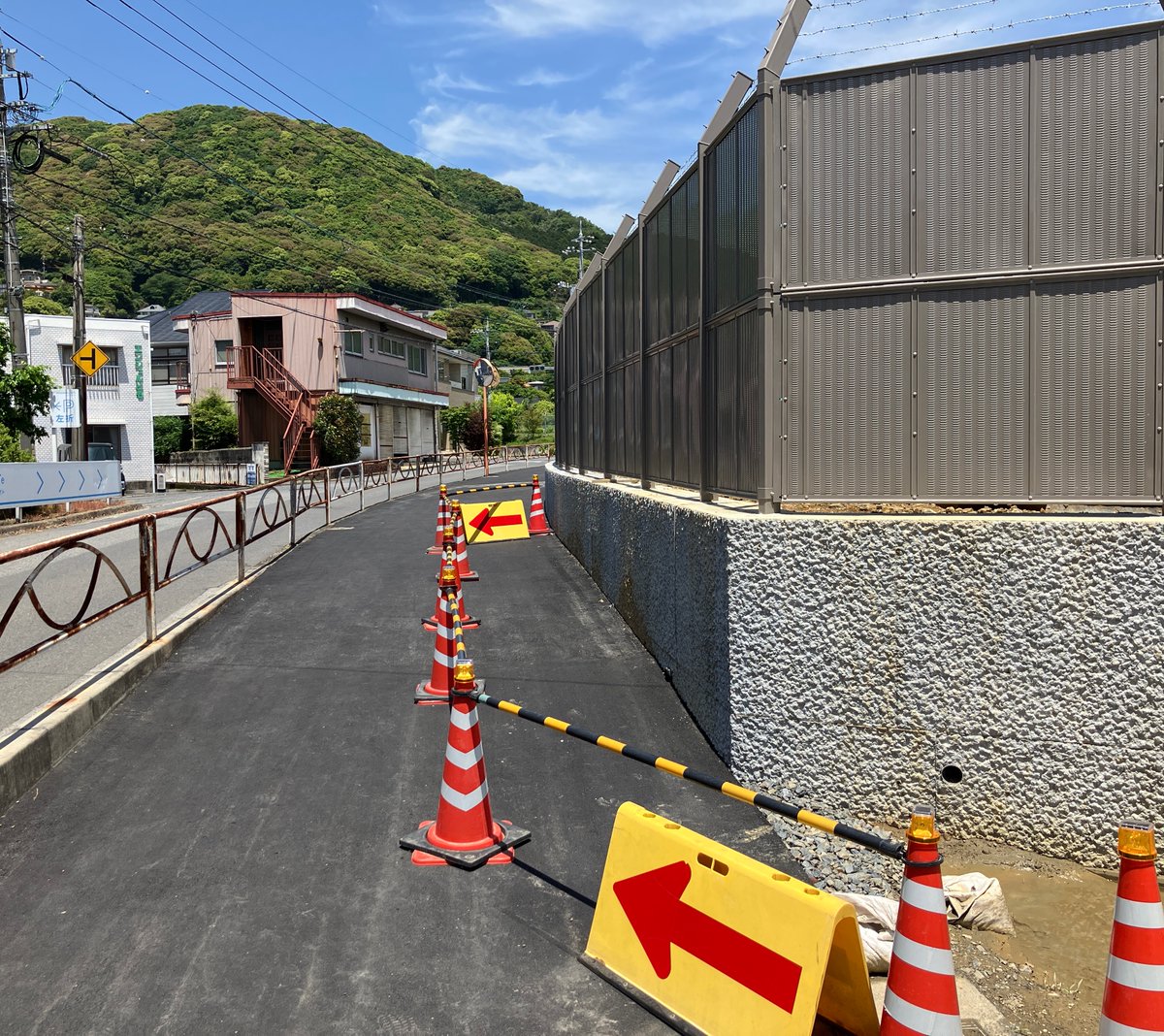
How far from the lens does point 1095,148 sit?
206 inches

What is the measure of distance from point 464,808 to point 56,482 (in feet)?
75.9

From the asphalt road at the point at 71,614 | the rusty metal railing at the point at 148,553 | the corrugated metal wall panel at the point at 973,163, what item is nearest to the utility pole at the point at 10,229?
the rusty metal railing at the point at 148,553

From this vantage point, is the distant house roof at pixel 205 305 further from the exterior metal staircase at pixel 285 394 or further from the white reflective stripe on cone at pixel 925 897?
the white reflective stripe on cone at pixel 925 897

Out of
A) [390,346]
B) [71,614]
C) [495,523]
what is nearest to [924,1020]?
[71,614]

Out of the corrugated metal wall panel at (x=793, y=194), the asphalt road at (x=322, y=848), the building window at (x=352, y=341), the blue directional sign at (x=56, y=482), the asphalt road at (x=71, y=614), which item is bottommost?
the asphalt road at (x=322, y=848)

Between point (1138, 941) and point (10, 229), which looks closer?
point (1138, 941)

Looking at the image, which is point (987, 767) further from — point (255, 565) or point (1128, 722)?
point (255, 565)

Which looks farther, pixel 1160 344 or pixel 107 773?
pixel 107 773

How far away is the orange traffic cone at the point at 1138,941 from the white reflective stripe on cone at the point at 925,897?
0.49m

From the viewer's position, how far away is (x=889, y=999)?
3.12 metres

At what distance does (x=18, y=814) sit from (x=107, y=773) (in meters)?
0.67

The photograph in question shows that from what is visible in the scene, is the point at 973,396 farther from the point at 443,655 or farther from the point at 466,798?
the point at 443,655

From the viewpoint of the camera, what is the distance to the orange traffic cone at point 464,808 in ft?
16.3

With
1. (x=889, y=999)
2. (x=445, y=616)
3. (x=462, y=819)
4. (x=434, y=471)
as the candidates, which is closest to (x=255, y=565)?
(x=445, y=616)
